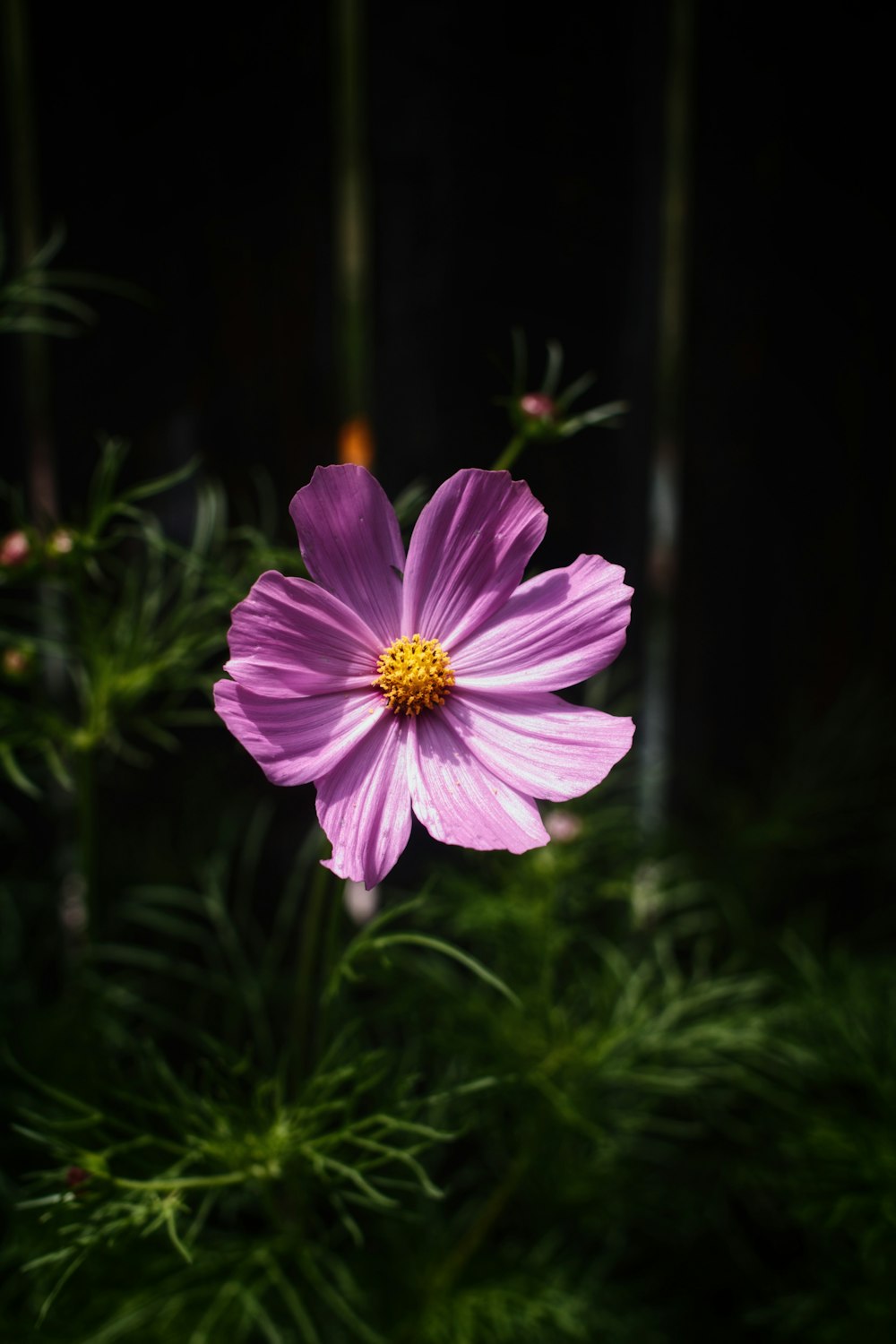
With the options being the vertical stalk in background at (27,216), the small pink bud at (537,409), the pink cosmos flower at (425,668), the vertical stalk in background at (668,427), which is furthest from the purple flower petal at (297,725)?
the vertical stalk in background at (668,427)

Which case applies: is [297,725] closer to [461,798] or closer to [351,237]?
[461,798]

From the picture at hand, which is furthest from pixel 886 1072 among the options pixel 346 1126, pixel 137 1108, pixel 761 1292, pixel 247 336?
pixel 247 336

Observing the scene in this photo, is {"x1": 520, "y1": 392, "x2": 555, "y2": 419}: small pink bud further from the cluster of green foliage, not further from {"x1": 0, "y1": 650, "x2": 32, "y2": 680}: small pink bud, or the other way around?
{"x1": 0, "y1": 650, "x2": 32, "y2": 680}: small pink bud

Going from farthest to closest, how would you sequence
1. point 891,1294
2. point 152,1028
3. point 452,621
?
point 152,1028
point 891,1294
point 452,621

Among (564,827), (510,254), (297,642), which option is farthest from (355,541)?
(510,254)

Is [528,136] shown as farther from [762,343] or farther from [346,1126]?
[346,1126]
